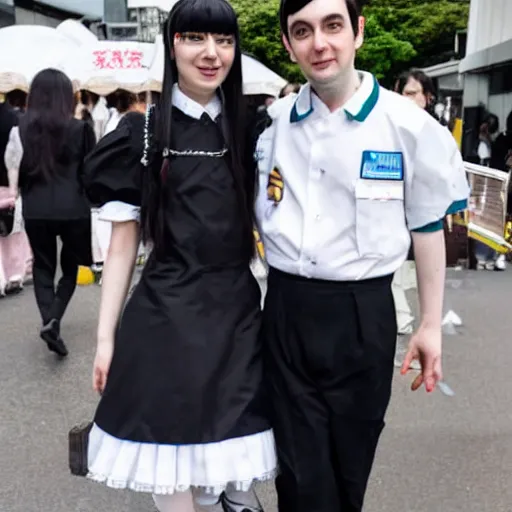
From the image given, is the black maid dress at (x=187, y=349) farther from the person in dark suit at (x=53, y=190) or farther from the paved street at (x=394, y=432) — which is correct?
the person in dark suit at (x=53, y=190)

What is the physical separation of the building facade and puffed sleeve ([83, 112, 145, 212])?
36.4 feet

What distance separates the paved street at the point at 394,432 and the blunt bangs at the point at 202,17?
73.7 inches

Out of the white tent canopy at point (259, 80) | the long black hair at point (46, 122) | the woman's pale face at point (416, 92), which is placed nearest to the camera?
the woman's pale face at point (416, 92)

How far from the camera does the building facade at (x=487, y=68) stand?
42.7ft

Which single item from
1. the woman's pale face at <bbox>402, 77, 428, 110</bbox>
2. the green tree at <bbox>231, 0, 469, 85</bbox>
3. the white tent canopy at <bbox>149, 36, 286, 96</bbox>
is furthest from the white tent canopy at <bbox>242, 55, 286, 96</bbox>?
the green tree at <bbox>231, 0, 469, 85</bbox>

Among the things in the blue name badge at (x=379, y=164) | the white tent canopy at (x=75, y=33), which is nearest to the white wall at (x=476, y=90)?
the white tent canopy at (x=75, y=33)

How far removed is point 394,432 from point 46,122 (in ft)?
9.36

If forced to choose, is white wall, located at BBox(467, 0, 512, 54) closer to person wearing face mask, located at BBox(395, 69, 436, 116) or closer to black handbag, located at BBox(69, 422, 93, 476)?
person wearing face mask, located at BBox(395, 69, 436, 116)

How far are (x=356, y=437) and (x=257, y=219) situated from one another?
643mm

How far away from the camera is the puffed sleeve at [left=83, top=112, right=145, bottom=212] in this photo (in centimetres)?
211

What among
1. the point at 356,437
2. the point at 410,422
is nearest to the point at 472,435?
the point at 410,422

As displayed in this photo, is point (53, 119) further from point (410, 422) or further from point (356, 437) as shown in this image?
point (356, 437)

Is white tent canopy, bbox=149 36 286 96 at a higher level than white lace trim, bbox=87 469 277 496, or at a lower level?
higher

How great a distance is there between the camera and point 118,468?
2049 millimetres
